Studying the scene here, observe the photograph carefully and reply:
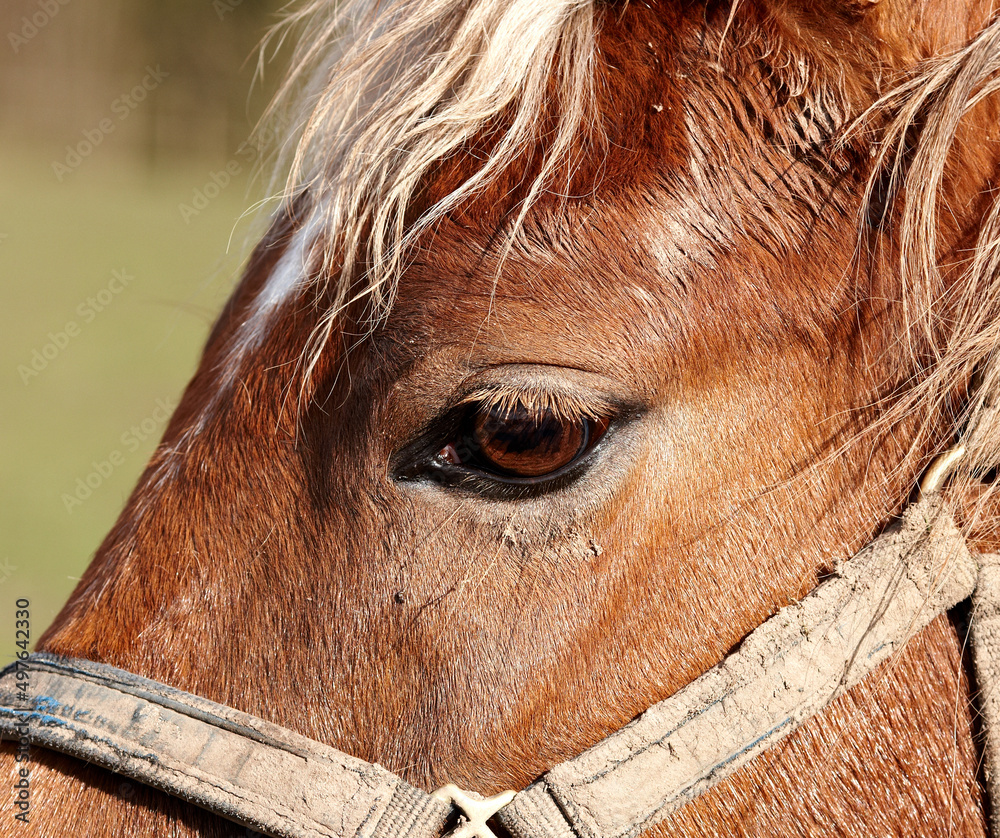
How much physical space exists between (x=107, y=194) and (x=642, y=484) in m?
12.6

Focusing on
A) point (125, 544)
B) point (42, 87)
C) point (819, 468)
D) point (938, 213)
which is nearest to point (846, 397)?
point (819, 468)

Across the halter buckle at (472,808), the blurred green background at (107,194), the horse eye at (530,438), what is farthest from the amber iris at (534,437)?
the blurred green background at (107,194)

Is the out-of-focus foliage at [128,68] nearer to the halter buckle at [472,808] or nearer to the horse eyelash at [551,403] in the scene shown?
the horse eyelash at [551,403]

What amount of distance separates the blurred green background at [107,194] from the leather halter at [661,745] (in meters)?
6.09

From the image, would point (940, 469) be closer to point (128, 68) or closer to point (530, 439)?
point (530, 439)

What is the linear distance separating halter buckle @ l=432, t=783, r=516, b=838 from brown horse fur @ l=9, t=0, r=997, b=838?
2cm

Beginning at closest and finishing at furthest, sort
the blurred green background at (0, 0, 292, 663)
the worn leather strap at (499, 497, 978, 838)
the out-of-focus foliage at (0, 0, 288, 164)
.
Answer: the worn leather strap at (499, 497, 978, 838)
the blurred green background at (0, 0, 292, 663)
the out-of-focus foliage at (0, 0, 288, 164)

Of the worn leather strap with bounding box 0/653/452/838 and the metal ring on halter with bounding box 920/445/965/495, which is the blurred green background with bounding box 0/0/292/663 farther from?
the metal ring on halter with bounding box 920/445/965/495

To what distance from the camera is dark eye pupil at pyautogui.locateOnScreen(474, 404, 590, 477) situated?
1.03 meters

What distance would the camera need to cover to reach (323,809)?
1.01 metres

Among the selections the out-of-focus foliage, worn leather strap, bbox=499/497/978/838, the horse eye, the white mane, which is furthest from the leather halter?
the out-of-focus foliage

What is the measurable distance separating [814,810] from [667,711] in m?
0.21

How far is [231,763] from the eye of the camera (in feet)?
3.35

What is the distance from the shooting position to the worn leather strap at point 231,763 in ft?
3.30
